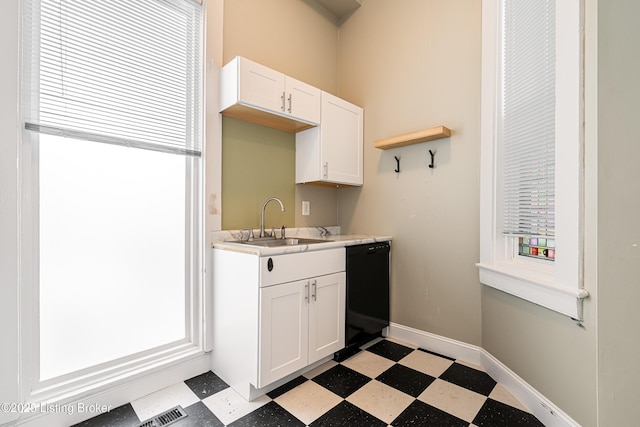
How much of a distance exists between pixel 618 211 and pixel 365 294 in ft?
4.95

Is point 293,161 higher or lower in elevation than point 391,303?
higher

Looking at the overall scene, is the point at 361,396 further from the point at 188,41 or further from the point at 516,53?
the point at 188,41

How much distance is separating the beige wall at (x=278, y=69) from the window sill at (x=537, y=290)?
1499 millimetres

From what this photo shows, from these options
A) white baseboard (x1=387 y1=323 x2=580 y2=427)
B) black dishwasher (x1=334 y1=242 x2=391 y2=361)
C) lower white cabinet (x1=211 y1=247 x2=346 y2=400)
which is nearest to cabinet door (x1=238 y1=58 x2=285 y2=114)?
lower white cabinet (x1=211 y1=247 x2=346 y2=400)

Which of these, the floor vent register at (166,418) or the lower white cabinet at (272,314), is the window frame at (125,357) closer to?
the lower white cabinet at (272,314)

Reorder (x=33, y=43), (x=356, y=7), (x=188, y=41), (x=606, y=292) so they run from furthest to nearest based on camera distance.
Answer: (x=356, y=7) < (x=188, y=41) < (x=33, y=43) < (x=606, y=292)

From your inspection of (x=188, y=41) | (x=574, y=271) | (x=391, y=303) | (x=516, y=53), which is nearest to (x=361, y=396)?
(x=391, y=303)

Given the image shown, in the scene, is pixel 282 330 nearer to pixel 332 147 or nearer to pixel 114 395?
pixel 114 395

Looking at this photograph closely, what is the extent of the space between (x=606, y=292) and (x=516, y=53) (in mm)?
1400

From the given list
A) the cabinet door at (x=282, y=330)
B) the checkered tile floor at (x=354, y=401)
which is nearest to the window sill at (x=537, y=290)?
the checkered tile floor at (x=354, y=401)

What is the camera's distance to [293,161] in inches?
100

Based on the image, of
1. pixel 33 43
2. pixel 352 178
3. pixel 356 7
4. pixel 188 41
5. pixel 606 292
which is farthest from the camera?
pixel 356 7

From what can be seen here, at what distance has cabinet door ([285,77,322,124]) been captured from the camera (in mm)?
2125

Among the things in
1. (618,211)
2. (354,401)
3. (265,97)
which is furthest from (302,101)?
(354,401)
